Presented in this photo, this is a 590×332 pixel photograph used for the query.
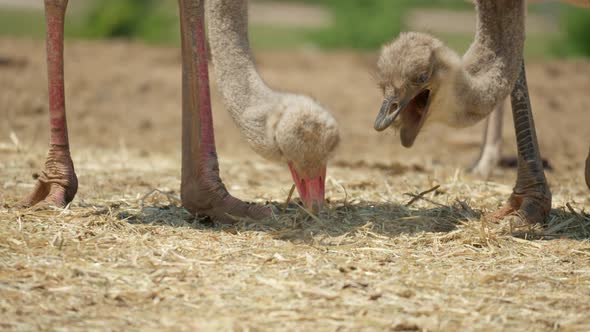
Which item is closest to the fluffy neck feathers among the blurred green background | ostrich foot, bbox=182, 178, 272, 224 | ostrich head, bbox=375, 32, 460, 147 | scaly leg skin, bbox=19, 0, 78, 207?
ostrich head, bbox=375, 32, 460, 147

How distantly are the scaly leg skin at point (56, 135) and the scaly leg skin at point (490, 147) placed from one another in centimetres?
374

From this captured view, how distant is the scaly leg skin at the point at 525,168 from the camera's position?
5750mm

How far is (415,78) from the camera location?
466cm

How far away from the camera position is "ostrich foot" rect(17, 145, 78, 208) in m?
5.53

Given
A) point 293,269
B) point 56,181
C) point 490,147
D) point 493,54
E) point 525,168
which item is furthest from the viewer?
point 490,147

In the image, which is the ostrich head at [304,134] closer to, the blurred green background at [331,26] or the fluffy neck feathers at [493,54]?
the fluffy neck feathers at [493,54]

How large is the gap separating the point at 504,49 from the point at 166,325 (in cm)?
245

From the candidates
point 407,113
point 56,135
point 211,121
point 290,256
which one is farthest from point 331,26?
point 290,256

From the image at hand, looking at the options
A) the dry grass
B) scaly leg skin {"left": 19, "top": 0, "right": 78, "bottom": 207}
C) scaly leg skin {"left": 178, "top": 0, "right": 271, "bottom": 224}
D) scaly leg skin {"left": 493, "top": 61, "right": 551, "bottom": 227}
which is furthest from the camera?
scaly leg skin {"left": 493, "top": 61, "right": 551, "bottom": 227}

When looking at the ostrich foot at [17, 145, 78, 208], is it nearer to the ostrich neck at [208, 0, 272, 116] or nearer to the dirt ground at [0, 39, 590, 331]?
the dirt ground at [0, 39, 590, 331]

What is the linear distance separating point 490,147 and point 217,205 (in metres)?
3.44

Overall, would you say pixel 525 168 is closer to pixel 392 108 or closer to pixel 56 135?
pixel 392 108

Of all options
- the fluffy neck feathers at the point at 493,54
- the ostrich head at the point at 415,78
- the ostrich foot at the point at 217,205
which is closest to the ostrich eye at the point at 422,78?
the ostrich head at the point at 415,78

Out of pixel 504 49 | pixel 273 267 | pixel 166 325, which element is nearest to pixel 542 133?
pixel 504 49
